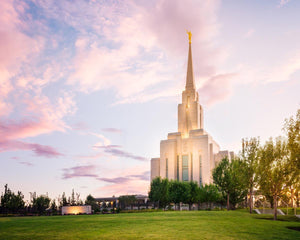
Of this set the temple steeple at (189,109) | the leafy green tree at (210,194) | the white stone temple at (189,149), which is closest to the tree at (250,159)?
the leafy green tree at (210,194)

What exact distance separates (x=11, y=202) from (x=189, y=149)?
6843 cm

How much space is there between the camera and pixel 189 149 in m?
114

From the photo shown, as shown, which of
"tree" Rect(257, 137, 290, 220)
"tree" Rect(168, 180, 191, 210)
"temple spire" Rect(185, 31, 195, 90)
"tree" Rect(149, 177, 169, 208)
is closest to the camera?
"tree" Rect(257, 137, 290, 220)

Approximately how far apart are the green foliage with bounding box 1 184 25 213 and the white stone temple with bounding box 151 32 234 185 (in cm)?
5900

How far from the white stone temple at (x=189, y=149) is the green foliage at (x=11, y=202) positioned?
58999 mm

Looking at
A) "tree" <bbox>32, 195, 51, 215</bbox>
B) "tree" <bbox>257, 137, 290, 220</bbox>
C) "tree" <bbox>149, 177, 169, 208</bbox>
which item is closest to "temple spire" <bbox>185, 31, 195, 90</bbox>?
"tree" <bbox>149, 177, 169, 208</bbox>

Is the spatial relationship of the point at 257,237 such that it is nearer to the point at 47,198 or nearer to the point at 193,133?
the point at 47,198

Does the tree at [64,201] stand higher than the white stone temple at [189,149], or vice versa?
the white stone temple at [189,149]

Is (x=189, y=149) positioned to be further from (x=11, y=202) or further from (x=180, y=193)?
(x=11, y=202)

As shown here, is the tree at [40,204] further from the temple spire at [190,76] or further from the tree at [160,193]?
the temple spire at [190,76]

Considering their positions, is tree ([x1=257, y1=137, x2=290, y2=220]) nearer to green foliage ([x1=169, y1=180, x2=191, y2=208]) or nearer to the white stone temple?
green foliage ([x1=169, y1=180, x2=191, y2=208])

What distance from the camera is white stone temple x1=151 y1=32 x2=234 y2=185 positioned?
110 m

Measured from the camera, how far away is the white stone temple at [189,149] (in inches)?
4343

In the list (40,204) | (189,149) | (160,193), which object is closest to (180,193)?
(160,193)
